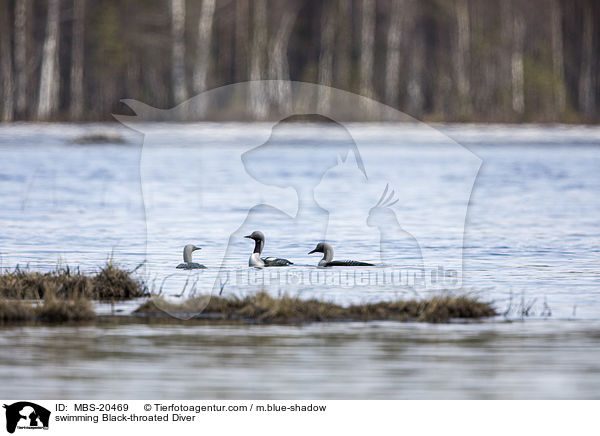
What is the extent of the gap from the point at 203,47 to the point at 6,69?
8.69 m

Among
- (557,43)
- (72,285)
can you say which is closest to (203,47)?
(557,43)

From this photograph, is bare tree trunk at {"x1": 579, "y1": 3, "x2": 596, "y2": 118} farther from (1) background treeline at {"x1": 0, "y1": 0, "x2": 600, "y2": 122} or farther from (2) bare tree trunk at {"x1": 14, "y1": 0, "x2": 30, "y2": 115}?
(2) bare tree trunk at {"x1": 14, "y1": 0, "x2": 30, "y2": 115}

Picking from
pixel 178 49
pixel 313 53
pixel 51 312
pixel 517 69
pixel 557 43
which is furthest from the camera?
pixel 313 53

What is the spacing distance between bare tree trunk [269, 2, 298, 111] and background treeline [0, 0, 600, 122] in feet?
0.44

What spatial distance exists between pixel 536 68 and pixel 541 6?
4.56 metres

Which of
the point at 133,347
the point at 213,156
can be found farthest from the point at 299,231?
the point at 213,156

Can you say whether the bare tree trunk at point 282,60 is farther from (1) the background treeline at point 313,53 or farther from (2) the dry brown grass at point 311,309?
(2) the dry brown grass at point 311,309

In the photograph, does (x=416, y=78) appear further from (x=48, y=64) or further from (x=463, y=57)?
(x=48, y=64)

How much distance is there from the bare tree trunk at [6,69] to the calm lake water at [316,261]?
678 inches

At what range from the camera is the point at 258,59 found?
60.8 metres

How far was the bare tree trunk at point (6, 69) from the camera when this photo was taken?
187 ft

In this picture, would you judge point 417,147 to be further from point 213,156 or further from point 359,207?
point 359,207

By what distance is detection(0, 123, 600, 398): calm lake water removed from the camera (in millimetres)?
9062

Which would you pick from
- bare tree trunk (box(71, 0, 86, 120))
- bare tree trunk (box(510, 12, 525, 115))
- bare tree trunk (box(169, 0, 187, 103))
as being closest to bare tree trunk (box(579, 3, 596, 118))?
bare tree trunk (box(510, 12, 525, 115))
